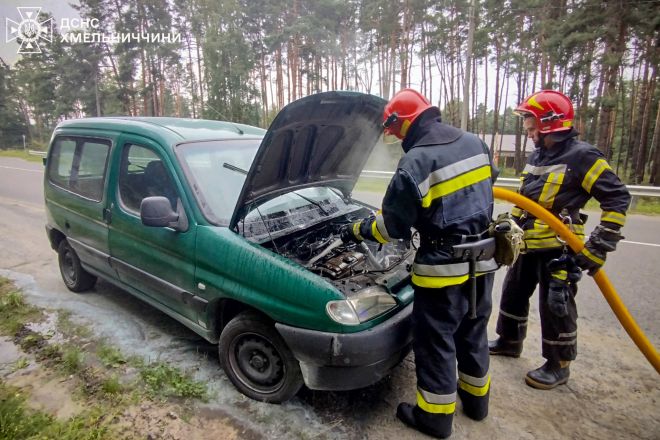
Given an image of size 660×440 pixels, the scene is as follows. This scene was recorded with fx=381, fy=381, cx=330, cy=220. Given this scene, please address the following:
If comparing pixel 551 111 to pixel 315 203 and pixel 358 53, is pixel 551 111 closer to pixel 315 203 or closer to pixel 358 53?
pixel 315 203

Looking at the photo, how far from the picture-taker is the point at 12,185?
11.4m

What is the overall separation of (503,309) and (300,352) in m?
1.81

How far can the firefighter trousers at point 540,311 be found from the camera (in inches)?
104

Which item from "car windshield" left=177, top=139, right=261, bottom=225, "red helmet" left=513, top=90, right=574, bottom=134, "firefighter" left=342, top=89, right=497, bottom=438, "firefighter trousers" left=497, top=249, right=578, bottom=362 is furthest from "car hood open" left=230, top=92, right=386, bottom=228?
"firefighter trousers" left=497, top=249, right=578, bottom=362

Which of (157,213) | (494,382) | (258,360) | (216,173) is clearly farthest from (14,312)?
(494,382)

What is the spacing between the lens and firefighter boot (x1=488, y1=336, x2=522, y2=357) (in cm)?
304

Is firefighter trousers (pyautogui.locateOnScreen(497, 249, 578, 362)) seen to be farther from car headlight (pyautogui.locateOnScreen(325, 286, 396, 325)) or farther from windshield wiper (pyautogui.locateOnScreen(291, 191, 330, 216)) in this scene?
windshield wiper (pyautogui.locateOnScreen(291, 191, 330, 216))

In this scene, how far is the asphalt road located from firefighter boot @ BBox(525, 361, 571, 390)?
0.06 m

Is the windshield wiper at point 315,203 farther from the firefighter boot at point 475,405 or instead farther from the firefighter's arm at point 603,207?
the firefighter's arm at point 603,207

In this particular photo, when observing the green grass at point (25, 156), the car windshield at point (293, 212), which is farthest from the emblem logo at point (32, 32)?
the car windshield at point (293, 212)

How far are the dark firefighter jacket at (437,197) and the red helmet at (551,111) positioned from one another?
0.75 metres

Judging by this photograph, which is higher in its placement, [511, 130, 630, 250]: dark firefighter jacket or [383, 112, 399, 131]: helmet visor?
[383, 112, 399, 131]: helmet visor

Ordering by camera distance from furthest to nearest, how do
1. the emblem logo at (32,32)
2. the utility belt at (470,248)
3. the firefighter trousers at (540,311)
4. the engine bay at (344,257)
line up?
1. the emblem logo at (32,32)
2. the firefighter trousers at (540,311)
3. the engine bay at (344,257)
4. the utility belt at (470,248)

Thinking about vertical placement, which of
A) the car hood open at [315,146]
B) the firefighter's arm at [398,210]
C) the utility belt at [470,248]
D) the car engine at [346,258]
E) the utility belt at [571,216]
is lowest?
the car engine at [346,258]
